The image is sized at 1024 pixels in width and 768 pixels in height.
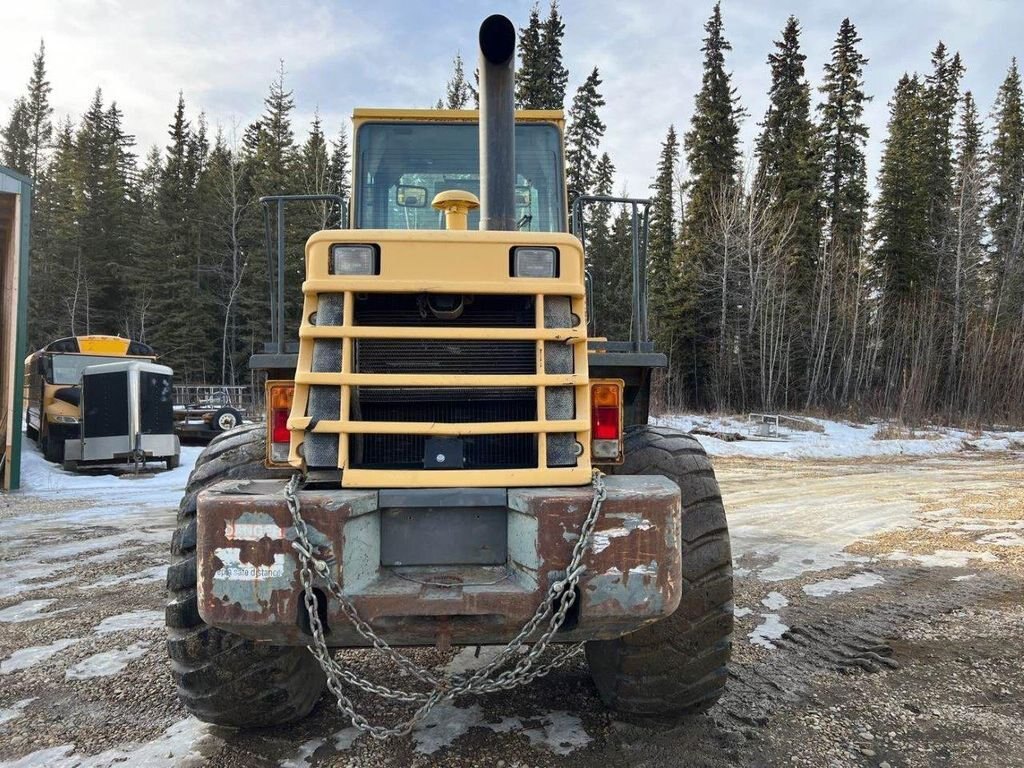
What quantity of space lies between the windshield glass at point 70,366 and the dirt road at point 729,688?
9107 millimetres

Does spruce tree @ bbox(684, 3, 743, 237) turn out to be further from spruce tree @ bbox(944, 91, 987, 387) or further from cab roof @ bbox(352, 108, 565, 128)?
cab roof @ bbox(352, 108, 565, 128)

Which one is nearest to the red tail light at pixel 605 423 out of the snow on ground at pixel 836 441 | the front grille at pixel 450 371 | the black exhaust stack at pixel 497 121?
the front grille at pixel 450 371

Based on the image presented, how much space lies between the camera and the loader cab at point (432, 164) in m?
4.24

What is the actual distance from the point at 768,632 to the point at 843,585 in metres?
1.55

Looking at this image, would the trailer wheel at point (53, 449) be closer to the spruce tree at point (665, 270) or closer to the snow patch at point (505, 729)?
the snow patch at point (505, 729)

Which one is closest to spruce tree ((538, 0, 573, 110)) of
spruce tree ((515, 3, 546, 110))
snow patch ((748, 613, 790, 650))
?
spruce tree ((515, 3, 546, 110))

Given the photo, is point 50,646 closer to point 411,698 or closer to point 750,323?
point 411,698

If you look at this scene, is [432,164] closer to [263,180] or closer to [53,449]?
[53,449]

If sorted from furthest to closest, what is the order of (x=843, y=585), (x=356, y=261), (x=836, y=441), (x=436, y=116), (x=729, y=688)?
(x=836, y=441)
(x=843, y=585)
(x=436, y=116)
(x=729, y=688)
(x=356, y=261)

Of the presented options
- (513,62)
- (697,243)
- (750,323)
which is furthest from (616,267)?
(513,62)

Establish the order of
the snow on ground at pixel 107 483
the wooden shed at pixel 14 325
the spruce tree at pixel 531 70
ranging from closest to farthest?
the snow on ground at pixel 107 483
the wooden shed at pixel 14 325
the spruce tree at pixel 531 70

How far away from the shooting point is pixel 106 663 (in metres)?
3.70

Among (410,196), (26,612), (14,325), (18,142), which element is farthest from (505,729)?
(18,142)

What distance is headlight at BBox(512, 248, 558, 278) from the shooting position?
8.75 feet
